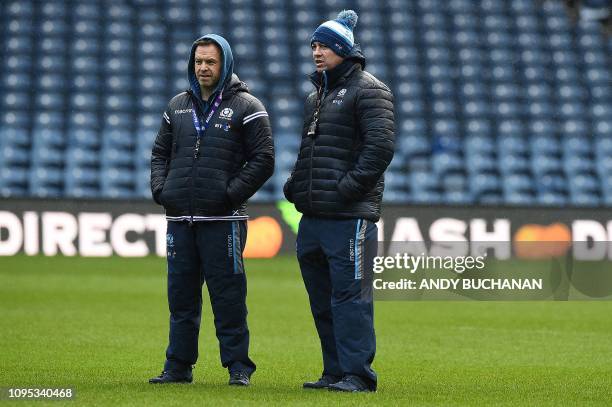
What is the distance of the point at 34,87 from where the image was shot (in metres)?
A: 20.9

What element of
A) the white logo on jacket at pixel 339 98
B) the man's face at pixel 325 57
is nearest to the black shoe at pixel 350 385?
the white logo on jacket at pixel 339 98

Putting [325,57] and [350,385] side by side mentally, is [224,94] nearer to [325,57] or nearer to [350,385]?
[325,57]

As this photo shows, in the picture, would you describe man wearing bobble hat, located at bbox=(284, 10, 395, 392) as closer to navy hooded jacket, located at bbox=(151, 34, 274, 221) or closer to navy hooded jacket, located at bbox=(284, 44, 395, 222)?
navy hooded jacket, located at bbox=(284, 44, 395, 222)

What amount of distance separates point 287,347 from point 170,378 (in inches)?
97.3

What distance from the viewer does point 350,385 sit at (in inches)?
247

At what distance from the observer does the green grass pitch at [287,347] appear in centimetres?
636

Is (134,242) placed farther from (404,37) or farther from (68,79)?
(404,37)

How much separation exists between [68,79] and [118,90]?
89cm

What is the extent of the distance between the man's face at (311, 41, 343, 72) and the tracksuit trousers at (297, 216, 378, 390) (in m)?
0.81

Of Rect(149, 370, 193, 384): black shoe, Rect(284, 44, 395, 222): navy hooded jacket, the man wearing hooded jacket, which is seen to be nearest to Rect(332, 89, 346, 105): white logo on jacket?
Rect(284, 44, 395, 222): navy hooded jacket

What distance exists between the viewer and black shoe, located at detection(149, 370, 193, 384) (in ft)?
21.7

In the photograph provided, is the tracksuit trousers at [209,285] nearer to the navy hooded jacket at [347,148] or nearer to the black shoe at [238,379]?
the black shoe at [238,379]

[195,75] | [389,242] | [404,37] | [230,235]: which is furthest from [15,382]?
[404,37]

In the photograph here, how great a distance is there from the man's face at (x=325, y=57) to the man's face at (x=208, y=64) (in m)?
0.54
